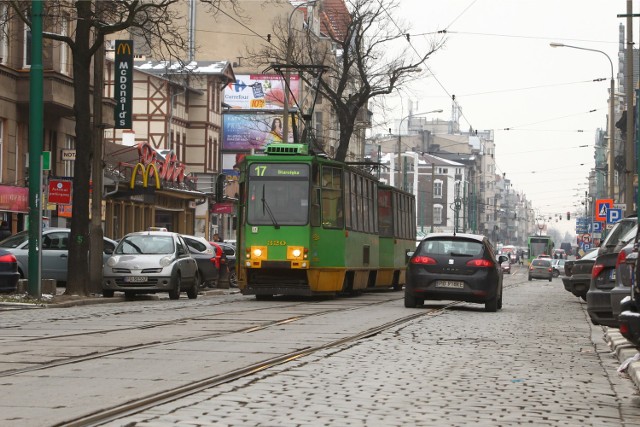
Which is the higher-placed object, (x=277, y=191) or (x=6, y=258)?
(x=277, y=191)

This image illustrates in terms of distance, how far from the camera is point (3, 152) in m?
41.8

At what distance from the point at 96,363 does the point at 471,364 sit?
3874 millimetres

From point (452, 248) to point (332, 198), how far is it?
5.14 metres

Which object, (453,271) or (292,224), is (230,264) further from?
(453,271)

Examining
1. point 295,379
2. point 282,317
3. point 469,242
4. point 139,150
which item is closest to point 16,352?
point 295,379

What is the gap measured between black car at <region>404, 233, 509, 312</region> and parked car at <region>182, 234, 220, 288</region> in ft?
41.4

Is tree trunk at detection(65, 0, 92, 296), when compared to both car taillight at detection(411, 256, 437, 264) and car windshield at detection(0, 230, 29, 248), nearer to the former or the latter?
car windshield at detection(0, 230, 29, 248)

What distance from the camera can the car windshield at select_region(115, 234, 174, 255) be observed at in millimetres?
31938

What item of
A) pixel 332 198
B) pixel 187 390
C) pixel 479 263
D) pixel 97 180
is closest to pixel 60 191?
pixel 97 180

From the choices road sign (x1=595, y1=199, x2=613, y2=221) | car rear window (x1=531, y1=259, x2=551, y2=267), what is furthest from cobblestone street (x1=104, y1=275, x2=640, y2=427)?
car rear window (x1=531, y1=259, x2=551, y2=267)

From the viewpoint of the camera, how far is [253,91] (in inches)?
3489

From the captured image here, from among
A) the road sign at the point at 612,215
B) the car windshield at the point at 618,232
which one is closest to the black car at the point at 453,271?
the car windshield at the point at 618,232

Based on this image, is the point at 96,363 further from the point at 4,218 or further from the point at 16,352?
the point at 4,218

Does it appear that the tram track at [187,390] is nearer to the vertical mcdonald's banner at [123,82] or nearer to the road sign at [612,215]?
the vertical mcdonald's banner at [123,82]
